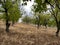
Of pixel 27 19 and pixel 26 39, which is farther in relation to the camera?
pixel 27 19

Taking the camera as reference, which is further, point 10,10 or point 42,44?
point 10,10

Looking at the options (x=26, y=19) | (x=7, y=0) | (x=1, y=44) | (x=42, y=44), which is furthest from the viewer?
(x=26, y=19)

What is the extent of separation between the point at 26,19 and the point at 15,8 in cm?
8966

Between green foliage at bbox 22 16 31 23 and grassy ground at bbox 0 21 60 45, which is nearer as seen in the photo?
grassy ground at bbox 0 21 60 45

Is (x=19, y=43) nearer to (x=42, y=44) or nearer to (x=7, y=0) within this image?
(x=42, y=44)

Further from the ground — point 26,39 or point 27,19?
point 26,39

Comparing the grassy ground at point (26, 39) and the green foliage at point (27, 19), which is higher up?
the grassy ground at point (26, 39)

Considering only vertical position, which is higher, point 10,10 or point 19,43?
point 10,10

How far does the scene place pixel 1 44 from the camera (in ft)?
87.4

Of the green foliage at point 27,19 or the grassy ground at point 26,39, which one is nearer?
the grassy ground at point 26,39

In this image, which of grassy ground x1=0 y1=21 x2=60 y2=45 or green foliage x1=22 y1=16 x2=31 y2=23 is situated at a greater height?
grassy ground x1=0 y1=21 x2=60 y2=45

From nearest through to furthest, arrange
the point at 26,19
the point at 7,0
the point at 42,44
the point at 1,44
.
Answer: the point at 1,44, the point at 42,44, the point at 7,0, the point at 26,19

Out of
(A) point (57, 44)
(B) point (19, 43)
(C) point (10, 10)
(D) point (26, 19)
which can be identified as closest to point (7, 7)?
(C) point (10, 10)

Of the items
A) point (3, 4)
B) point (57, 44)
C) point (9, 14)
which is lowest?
point (57, 44)
